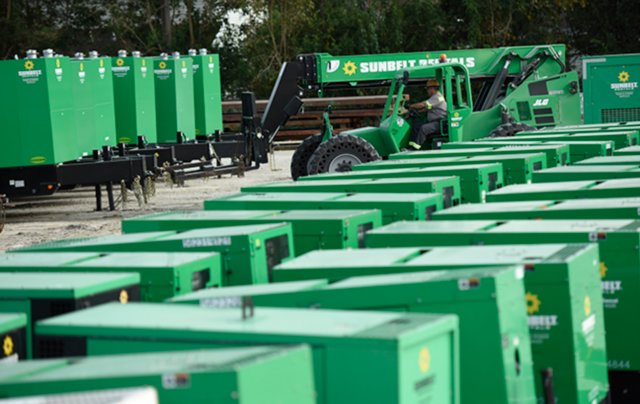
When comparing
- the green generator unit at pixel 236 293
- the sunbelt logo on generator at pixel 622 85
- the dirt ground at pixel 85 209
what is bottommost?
the dirt ground at pixel 85 209

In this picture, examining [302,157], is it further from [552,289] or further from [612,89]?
[552,289]

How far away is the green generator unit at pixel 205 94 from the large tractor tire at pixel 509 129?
801 cm

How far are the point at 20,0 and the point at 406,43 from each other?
13155 millimetres

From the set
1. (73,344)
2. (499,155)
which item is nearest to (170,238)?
(73,344)

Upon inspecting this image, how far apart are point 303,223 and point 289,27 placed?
33.7 metres

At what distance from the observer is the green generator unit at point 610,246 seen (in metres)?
7.58

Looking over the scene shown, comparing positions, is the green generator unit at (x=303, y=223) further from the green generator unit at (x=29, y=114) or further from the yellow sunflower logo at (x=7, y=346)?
the green generator unit at (x=29, y=114)

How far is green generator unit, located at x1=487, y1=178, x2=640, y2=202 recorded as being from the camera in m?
9.99

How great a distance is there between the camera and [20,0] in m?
44.0

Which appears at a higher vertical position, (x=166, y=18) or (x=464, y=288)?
(x=166, y=18)

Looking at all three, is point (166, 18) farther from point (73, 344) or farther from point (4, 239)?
point (73, 344)

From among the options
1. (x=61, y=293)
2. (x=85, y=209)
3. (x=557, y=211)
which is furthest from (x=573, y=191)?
(x=85, y=209)

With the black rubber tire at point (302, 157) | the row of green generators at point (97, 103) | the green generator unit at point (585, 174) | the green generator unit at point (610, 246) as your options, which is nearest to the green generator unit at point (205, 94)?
the row of green generators at point (97, 103)

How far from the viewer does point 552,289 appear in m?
6.55
